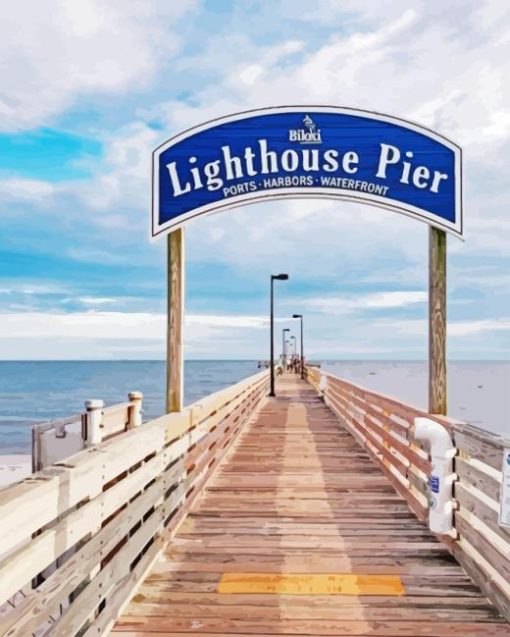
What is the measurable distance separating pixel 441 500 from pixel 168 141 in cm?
455

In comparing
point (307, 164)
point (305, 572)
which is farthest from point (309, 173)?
point (305, 572)

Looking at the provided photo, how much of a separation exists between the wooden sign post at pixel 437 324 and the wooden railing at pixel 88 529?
2.72 meters

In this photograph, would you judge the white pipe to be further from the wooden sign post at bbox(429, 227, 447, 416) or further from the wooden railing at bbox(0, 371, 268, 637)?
the wooden railing at bbox(0, 371, 268, 637)

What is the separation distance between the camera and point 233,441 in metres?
12.1

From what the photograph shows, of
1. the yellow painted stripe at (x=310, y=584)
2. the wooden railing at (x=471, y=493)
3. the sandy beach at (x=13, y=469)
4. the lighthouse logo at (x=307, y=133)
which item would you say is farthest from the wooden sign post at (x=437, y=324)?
the sandy beach at (x=13, y=469)

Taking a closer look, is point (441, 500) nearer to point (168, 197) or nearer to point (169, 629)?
point (169, 629)

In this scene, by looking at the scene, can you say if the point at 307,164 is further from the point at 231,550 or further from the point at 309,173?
the point at 231,550

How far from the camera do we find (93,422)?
25.7ft

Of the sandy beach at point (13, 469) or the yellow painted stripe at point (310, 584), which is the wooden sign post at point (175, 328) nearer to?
the yellow painted stripe at point (310, 584)

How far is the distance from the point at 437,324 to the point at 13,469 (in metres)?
24.3

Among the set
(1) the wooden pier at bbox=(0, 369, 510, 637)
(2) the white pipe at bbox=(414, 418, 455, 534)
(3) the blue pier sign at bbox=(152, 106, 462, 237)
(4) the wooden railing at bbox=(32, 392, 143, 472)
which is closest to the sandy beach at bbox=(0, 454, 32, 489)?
(4) the wooden railing at bbox=(32, 392, 143, 472)

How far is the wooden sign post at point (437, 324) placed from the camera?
22.9 feet

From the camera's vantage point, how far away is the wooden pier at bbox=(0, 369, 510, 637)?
3047mm

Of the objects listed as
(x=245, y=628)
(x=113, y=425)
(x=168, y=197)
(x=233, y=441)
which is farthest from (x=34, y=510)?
(x=233, y=441)
